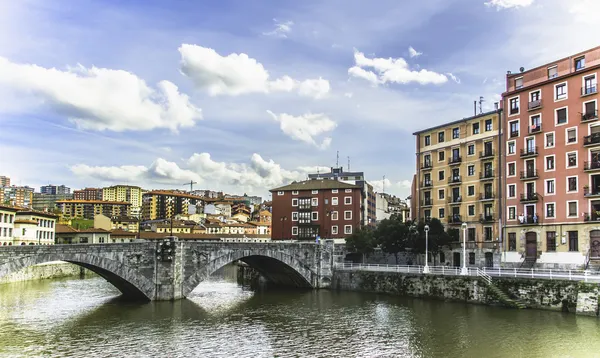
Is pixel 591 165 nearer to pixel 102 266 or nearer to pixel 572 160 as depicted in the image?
pixel 572 160

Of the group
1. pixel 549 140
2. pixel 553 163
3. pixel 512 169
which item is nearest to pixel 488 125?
pixel 512 169

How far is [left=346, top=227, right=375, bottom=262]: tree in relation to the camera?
271ft

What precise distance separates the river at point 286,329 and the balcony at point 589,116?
2627cm

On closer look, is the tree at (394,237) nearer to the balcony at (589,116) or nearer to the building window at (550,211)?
the building window at (550,211)

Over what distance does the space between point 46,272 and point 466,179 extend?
238 feet

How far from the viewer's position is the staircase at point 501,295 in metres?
47.4

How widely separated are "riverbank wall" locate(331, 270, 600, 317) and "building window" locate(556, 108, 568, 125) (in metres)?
23.9

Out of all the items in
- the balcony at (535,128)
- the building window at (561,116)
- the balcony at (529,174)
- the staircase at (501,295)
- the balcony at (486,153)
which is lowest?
the staircase at (501,295)

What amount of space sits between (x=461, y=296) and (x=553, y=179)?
21.5 meters

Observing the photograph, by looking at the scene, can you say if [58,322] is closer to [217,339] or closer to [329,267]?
[217,339]

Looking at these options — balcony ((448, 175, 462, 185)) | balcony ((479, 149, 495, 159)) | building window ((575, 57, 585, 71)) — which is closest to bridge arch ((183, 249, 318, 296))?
balcony ((448, 175, 462, 185))

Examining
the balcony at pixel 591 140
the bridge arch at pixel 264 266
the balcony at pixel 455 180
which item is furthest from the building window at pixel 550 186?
the bridge arch at pixel 264 266

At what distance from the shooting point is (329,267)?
69.8 meters

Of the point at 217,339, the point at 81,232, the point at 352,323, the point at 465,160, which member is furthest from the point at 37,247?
the point at 81,232
